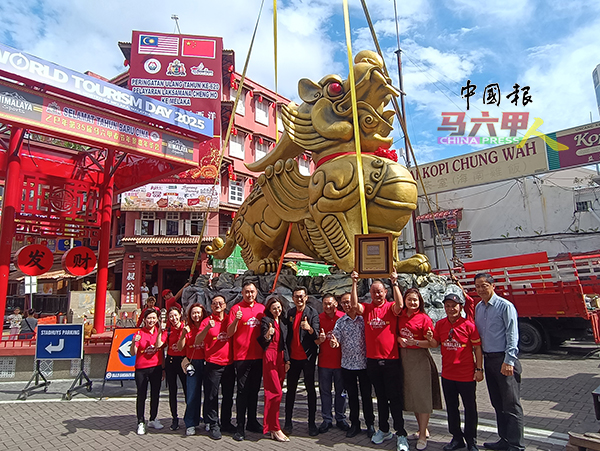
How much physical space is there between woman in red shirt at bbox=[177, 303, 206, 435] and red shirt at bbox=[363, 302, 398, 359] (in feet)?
5.54

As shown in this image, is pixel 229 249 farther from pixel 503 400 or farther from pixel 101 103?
pixel 503 400

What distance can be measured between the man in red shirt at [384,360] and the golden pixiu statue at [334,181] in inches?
86.9

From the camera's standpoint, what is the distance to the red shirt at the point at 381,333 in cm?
358

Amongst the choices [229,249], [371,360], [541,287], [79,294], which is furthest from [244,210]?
[79,294]

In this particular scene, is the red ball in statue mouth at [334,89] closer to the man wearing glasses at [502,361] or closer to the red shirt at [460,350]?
the man wearing glasses at [502,361]

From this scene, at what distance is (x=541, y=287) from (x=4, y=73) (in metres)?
10.6

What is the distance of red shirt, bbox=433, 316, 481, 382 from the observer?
3352 millimetres

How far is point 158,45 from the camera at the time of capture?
19.9 m

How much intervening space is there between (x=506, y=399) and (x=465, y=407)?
0.33m

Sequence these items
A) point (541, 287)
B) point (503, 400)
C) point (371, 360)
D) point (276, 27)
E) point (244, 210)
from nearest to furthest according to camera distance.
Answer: point (503, 400) → point (371, 360) → point (276, 27) → point (244, 210) → point (541, 287)

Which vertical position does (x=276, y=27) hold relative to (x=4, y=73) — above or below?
above

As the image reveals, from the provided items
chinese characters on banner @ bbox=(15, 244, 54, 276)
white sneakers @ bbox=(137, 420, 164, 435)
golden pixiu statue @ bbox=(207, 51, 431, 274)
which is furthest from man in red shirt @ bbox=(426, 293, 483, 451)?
chinese characters on banner @ bbox=(15, 244, 54, 276)

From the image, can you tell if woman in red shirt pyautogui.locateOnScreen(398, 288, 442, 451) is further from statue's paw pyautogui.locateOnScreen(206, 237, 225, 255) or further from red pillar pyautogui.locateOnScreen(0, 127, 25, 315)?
red pillar pyautogui.locateOnScreen(0, 127, 25, 315)

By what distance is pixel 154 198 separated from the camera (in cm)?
1828
